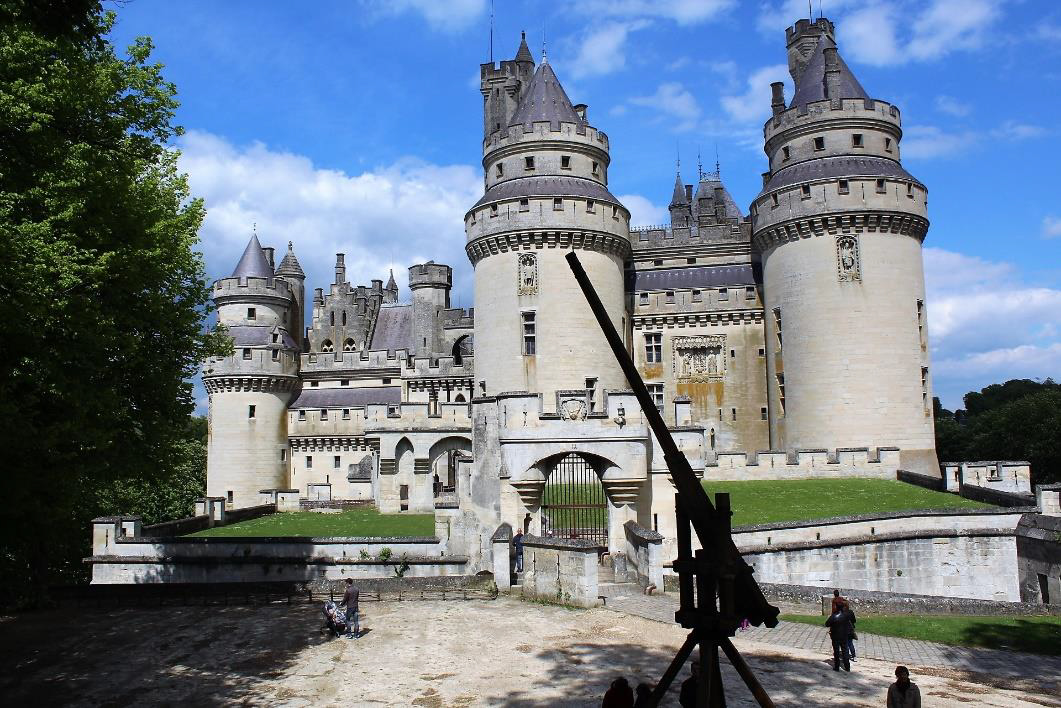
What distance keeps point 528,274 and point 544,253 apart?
1.19m

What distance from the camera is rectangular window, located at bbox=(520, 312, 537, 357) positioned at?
119ft

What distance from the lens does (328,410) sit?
45.6 m

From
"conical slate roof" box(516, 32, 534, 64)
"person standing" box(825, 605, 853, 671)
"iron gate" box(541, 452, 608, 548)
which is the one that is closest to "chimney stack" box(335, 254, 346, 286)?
"conical slate roof" box(516, 32, 534, 64)

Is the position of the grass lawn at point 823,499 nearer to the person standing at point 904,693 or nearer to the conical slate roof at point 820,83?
the person standing at point 904,693

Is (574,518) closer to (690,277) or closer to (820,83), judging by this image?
(690,277)

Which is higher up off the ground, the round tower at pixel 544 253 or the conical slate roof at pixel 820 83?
the conical slate roof at pixel 820 83

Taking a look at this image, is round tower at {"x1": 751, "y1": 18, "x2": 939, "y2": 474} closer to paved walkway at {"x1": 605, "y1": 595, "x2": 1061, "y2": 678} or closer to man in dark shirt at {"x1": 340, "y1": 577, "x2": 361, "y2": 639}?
paved walkway at {"x1": 605, "y1": 595, "x2": 1061, "y2": 678}

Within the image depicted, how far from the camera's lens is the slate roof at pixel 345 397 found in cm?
4662

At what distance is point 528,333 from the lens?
3669 centimetres

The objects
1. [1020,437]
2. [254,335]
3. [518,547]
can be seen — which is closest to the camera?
[518,547]

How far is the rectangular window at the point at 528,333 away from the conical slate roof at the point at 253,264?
1871cm

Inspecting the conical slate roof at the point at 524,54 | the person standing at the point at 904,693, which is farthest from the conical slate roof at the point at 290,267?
the person standing at the point at 904,693

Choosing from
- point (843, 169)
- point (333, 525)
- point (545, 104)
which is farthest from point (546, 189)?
point (333, 525)

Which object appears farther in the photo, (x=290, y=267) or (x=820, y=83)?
(x=290, y=267)
